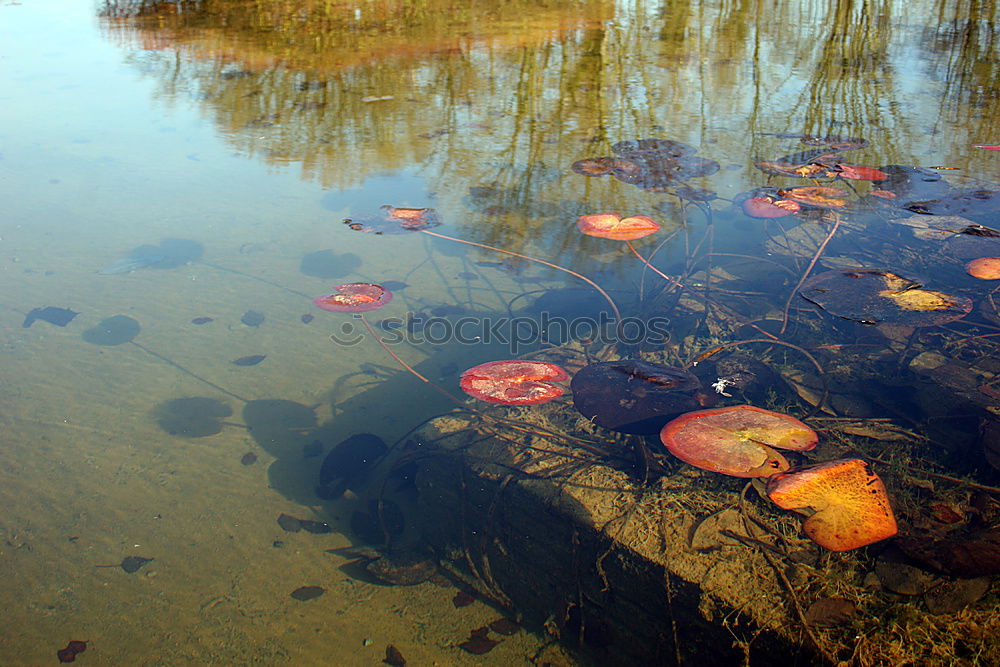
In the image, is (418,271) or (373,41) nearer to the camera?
(418,271)

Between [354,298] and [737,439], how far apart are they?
168 cm

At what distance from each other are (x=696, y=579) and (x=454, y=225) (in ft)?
7.26

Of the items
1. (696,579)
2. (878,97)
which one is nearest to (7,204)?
(696,579)

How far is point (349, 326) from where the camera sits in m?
2.86

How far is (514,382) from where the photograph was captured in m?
2.29

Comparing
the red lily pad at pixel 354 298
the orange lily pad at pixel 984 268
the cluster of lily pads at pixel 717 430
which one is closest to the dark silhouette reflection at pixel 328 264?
the red lily pad at pixel 354 298

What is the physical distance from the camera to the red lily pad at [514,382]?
223 cm

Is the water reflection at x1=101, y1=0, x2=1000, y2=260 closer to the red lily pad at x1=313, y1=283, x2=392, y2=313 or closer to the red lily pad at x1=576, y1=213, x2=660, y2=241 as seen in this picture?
the red lily pad at x1=576, y1=213, x2=660, y2=241

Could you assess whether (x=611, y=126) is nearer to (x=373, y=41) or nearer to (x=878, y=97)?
(x=878, y=97)

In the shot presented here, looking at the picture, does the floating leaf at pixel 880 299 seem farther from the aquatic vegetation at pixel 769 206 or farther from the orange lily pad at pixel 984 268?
the aquatic vegetation at pixel 769 206

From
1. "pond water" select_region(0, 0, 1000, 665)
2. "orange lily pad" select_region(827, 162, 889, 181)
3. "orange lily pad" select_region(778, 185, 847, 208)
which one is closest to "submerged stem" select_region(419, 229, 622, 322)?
"pond water" select_region(0, 0, 1000, 665)

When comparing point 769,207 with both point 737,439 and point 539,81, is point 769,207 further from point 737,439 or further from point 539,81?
point 539,81

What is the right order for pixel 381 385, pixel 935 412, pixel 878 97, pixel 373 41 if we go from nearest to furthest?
1. pixel 935 412
2. pixel 381 385
3. pixel 878 97
4. pixel 373 41

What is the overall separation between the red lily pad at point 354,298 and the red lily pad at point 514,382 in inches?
27.0
